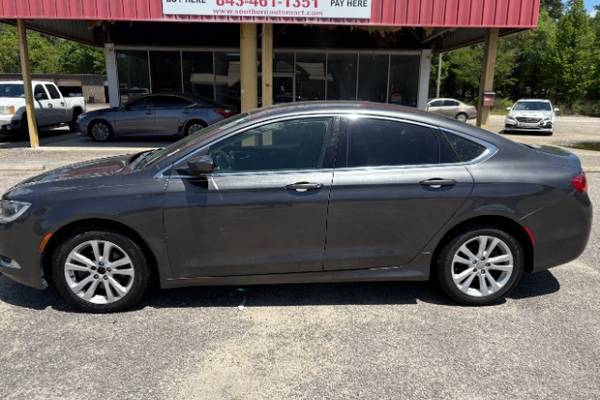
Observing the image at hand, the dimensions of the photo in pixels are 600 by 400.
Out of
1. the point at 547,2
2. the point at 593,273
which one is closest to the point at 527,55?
the point at 547,2

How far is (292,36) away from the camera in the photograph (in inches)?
697

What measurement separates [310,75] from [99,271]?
1601 centimetres

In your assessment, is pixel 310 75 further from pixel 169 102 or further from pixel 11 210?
pixel 11 210

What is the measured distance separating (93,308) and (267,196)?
1602 mm

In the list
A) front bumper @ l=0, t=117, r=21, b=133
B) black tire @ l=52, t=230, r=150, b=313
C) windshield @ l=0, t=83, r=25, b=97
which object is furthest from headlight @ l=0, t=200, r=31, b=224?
windshield @ l=0, t=83, r=25, b=97

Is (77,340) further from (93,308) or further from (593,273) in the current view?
(593,273)

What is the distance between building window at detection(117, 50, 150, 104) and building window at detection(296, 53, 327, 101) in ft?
19.0

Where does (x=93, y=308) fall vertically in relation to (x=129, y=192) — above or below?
below

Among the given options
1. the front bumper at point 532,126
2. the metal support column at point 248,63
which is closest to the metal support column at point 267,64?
the metal support column at point 248,63

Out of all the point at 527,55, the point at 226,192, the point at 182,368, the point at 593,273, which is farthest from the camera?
the point at 527,55

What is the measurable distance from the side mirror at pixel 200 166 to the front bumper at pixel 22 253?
1249mm

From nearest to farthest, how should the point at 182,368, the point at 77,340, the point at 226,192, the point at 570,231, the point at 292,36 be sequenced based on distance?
the point at 182,368
the point at 77,340
the point at 226,192
the point at 570,231
the point at 292,36

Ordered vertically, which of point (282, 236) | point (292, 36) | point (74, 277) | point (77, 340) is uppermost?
point (292, 36)

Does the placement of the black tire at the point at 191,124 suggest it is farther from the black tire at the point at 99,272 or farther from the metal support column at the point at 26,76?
the black tire at the point at 99,272
